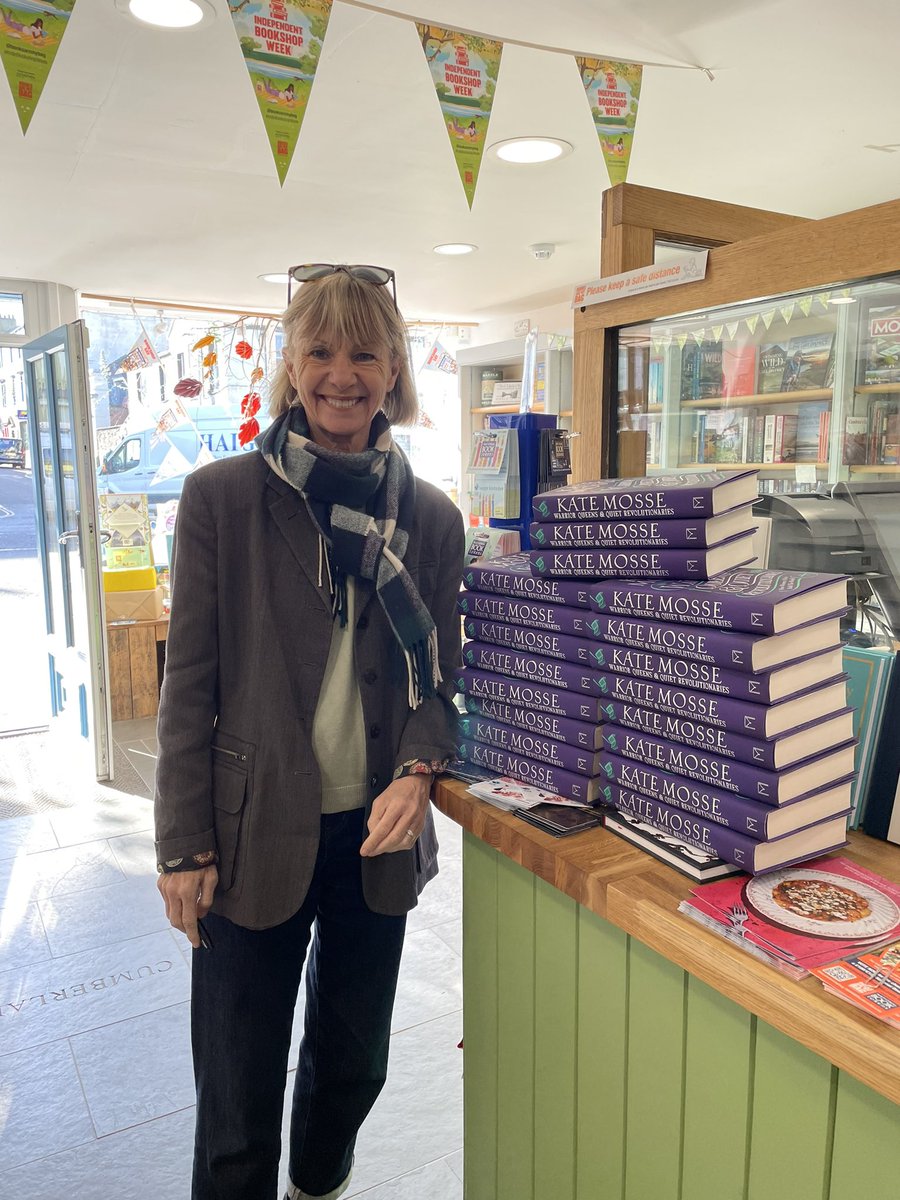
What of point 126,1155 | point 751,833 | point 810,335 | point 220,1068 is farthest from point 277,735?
point 126,1155

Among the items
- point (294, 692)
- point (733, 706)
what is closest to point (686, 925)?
point (733, 706)

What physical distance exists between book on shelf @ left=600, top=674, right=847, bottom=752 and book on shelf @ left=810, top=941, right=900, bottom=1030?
0.70ft

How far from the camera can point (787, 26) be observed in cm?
243

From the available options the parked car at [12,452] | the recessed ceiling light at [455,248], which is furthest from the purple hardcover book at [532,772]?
the parked car at [12,452]

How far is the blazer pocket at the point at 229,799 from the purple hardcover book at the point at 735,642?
0.61 meters

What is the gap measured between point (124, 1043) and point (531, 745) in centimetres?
173

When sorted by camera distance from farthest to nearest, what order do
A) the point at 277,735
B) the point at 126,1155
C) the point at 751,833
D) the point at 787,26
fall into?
1. the point at 787,26
2. the point at 126,1155
3. the point at 277,735
4. the point at 751,833

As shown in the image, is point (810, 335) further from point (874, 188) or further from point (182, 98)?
point (874, 188)

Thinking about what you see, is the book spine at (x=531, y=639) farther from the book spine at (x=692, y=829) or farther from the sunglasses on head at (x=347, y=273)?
the sunglasses on head at (x=347, y=273)

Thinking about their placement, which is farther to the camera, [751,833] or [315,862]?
[315,862]

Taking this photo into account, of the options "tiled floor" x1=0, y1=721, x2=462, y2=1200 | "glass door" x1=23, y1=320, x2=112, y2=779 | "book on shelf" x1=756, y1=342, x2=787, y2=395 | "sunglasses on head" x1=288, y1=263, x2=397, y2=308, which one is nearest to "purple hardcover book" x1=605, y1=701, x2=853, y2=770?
"book on shelf" x1=756, y1=342, x2=787, y2=395

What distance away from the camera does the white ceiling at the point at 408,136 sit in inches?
94.5

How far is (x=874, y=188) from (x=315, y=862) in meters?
4.08

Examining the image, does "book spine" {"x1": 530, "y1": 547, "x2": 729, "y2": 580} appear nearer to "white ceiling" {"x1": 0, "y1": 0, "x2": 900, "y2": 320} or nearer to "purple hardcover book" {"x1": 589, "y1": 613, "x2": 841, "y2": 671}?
"purple hardcover book" {"x1": 589, "y1": 613, "x2": 841, "y2": 671}
